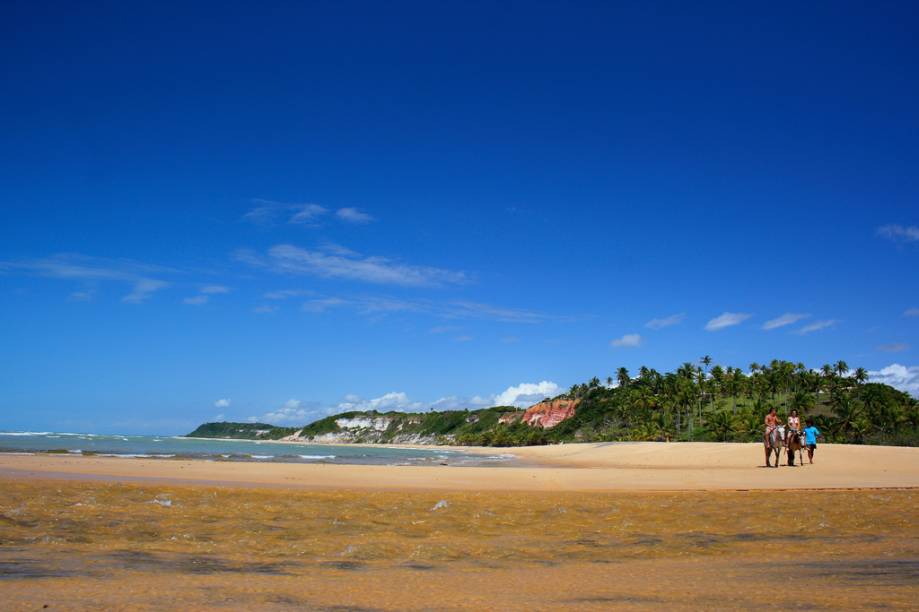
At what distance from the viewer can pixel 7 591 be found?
6.14 metres

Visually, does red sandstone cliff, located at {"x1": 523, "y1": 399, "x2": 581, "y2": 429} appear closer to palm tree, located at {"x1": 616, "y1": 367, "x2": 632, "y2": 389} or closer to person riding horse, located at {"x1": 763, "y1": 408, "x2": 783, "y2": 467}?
palm tree, located at {"x1": 616, "y1": 367, "x2": 632, "y2": 389}

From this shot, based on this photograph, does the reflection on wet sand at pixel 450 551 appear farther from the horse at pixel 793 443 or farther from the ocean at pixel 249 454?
the ocean at pixel 249 454

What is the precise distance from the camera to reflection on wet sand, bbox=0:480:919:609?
20.3ft

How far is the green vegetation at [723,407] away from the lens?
91.8m

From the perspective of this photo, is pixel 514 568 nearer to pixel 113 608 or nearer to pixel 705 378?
pixel 113 608

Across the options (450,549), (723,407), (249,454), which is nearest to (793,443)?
(450,549)

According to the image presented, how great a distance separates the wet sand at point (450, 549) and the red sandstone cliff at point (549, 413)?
501 ft

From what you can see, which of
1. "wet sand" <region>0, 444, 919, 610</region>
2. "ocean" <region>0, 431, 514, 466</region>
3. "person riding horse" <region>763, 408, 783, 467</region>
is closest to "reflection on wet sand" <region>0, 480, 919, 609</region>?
"wet sand" <region>0, 444, 919, 610</region>

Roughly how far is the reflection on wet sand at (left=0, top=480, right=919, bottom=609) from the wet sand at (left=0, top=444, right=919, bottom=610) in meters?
0.03

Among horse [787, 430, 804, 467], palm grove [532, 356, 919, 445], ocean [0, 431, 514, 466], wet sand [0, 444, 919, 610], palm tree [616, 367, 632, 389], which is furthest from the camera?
palm tree [616, 367, 632, 389]

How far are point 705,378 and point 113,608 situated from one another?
449 ft

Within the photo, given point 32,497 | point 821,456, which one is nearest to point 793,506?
point 32,497

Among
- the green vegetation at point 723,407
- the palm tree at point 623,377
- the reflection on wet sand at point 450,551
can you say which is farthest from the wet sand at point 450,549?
the palm tree at point 623,377

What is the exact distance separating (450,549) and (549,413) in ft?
547
